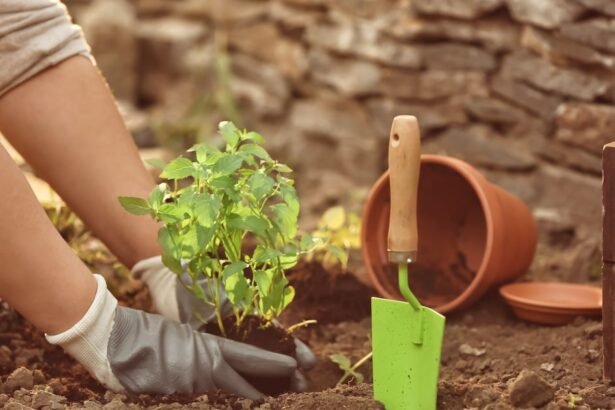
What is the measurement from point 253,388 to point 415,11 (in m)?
1.50

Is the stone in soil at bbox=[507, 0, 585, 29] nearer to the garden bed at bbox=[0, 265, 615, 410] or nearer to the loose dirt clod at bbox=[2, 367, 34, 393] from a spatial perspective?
the garden bed at bbox=[0, 265, 615, 410]

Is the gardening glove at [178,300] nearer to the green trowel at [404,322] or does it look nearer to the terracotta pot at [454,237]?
the green trowel at [404,322]

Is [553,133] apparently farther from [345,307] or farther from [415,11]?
[345,307]

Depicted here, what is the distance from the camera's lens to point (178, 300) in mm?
1877

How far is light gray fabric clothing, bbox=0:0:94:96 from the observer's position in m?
1.90

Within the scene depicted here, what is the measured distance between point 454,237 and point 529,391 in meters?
0.80

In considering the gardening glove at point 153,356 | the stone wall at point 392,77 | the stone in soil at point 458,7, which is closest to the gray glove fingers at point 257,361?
the gardening glove at point 153,356

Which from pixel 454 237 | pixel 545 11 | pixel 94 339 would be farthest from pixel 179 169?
pixel 545 11

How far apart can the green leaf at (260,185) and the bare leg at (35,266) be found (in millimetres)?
303

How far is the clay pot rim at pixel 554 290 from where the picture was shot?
6.68ft

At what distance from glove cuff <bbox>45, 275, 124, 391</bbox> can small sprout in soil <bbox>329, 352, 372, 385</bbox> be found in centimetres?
37

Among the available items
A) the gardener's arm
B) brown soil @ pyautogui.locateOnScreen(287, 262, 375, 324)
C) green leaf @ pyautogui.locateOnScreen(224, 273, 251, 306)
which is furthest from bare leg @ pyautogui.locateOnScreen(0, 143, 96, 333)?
brown soil @ pyautogui.locateOnScreen(287, 262, 375, 324)

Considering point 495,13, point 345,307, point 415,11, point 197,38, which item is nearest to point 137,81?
point 197,38

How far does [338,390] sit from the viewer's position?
5.47 ft
